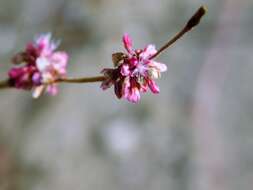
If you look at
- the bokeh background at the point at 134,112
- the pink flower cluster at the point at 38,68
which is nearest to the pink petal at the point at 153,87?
the pink flower cluster at the point at 38,68

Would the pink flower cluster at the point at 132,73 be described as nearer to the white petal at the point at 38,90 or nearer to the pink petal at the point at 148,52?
the pink petal at the point at 148,52

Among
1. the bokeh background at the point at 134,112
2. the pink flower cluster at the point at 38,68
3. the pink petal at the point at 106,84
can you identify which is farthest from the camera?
the bokeh background at the point at 134,112

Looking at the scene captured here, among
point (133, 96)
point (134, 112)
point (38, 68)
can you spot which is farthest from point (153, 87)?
point (134, 112)

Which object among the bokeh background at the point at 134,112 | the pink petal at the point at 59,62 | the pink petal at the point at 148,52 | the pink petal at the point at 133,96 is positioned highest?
the bokeh background at the point at 134,112

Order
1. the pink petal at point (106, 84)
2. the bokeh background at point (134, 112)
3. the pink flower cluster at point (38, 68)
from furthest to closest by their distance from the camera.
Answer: the bokeh background at point (134, 112) → the pink flower cluster at point (38, 68) → the pink petal at point (106, 84)

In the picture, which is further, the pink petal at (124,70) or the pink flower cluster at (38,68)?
the pink flower cluster at (38,68)

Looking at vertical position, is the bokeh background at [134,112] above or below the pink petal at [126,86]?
above

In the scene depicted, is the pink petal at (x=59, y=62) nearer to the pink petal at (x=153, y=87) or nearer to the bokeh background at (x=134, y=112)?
the pink petal at (x=153, y=87)
